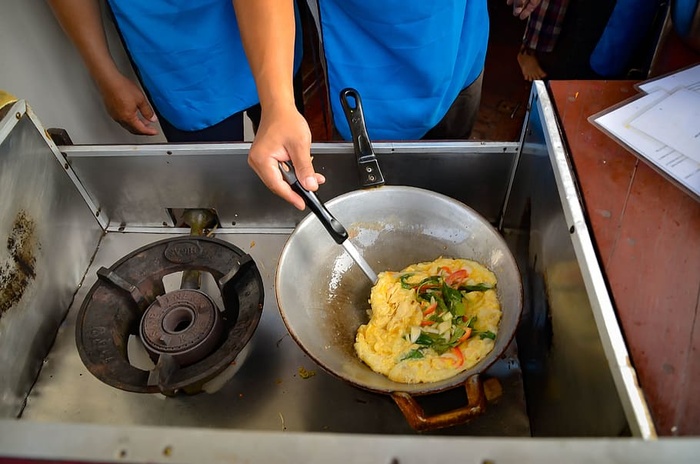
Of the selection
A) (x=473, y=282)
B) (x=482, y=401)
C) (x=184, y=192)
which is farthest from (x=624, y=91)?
(x=184, y=192)

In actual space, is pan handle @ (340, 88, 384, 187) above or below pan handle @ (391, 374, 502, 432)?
above

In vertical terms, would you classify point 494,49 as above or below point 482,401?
below

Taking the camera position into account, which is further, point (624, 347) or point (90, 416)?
point (90, 416)

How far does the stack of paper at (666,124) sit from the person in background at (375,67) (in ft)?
1.33

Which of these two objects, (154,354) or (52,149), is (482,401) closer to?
(154,354)

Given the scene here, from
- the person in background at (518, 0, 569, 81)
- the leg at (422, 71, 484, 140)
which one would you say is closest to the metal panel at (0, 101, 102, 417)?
the leg at (422, 71, 484, 140)

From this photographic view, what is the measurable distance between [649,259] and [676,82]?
17.1 inches

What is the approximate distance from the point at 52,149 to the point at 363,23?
70 centimetres

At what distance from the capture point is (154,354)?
86 cm

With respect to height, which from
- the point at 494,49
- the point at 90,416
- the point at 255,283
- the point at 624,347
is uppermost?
the point at 624,347

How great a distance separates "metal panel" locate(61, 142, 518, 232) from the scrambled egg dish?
0.22m

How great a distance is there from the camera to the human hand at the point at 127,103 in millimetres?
1243

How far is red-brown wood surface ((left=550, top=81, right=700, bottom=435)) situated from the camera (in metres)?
0.53

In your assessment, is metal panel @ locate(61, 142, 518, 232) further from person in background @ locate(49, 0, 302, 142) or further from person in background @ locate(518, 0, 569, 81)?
person in background @ locate(518, 0, 569, 81)
